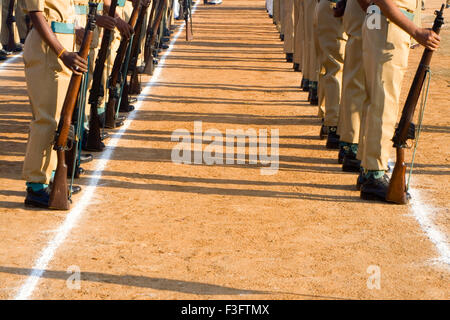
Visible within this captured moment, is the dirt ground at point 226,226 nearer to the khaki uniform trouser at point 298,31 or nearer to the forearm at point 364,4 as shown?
the forearm at point 364,4

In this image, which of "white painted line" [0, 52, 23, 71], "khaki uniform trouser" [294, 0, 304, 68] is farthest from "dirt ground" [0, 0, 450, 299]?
"white painted line" [0, 52, 23, 71]

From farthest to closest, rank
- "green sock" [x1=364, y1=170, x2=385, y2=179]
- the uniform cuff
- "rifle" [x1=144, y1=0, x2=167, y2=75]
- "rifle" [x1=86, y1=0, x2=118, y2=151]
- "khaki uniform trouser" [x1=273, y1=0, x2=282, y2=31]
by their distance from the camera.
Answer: "khaki uniform trouser" [x1=273, y1=0, x2=282, y2=31]
"rifle" [x1=144, y1=0, x2=167, y2=75]
"rifle" [x1=86, y1=0, x2=118, y2=151]
"green sock" [x1=364, y1=170, x2=385, y2=179]
the uniform cuff

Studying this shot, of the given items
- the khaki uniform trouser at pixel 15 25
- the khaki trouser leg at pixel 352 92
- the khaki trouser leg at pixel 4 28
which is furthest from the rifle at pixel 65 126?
the khaki trouser leg at pixel 4 28

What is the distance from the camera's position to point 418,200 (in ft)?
24.2

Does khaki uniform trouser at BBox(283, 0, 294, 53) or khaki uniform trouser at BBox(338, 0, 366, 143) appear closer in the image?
khaki uniform trouser at BBox(338, 0, 366, 143)

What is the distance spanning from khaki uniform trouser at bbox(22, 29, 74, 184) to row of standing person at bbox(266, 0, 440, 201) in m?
2.36

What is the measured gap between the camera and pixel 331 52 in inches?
364

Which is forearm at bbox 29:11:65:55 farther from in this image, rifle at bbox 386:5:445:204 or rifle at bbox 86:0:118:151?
rifle at bbox 386:5:445:204

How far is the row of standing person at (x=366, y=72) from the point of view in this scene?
23.0 feet

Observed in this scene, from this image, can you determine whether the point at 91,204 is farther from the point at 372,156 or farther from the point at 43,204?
the point at 372,156

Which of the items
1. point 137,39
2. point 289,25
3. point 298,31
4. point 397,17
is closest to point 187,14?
point 289,25

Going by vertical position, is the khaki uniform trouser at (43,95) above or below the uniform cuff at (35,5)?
below

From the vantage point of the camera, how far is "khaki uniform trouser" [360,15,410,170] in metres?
7.04

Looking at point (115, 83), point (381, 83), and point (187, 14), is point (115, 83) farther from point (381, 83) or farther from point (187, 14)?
point (187, 14)
